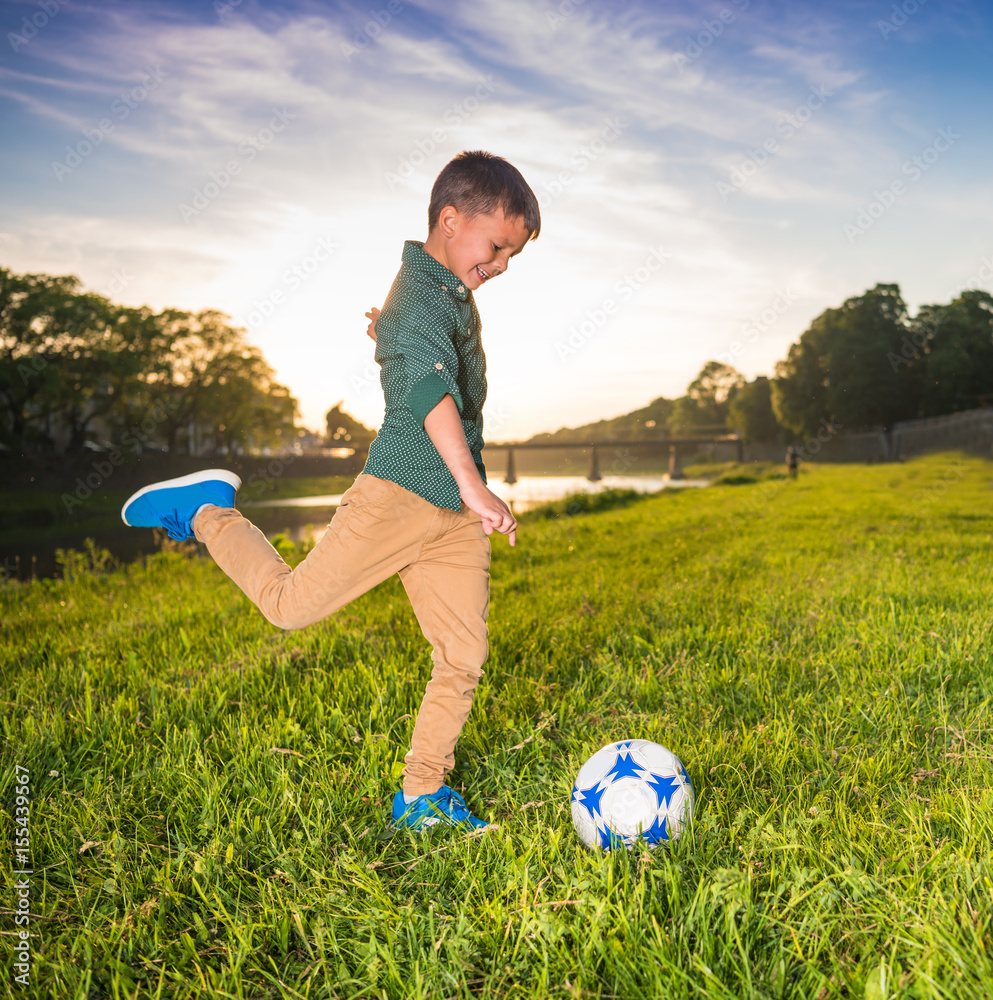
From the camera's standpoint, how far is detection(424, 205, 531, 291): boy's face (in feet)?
7.75

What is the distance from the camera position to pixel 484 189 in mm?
2348

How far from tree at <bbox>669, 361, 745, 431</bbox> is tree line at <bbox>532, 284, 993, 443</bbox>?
44.3m

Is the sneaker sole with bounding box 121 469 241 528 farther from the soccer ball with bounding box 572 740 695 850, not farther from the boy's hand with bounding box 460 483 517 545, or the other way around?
the soccer ball with bounding box 572 740 695 850

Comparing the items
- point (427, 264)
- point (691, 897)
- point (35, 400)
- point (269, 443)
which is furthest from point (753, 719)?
point (269, 443)

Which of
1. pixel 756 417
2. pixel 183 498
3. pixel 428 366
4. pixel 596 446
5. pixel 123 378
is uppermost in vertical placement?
pixel 123 378

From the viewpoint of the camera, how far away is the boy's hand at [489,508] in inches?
82.7

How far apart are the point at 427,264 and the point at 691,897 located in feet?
7.38

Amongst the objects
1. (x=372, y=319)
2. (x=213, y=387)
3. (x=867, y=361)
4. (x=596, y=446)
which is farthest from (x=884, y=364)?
(x=372, y=319)

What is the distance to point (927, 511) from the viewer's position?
11625 mm

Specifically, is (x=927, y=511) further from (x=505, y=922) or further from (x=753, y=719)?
(x=505, y=922)

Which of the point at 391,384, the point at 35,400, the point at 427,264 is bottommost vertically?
the point at 391,384

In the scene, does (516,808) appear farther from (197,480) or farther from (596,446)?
(596,446)

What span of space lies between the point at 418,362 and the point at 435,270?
1.30ft

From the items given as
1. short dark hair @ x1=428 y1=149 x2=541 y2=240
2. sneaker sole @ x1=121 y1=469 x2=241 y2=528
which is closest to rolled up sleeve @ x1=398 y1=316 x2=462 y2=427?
short dark hair @ x1=428 y1=149 x2=541 y2=240
